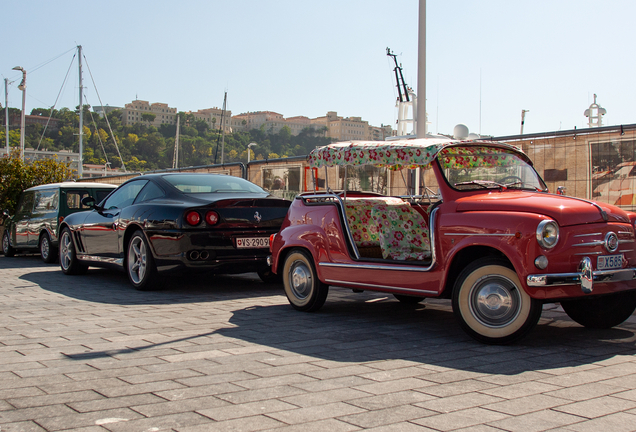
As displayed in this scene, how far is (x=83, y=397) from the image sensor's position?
3639mm

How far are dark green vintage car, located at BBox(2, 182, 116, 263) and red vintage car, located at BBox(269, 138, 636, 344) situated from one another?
23.3 ft

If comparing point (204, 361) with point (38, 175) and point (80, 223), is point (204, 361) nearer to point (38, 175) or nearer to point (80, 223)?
point (80, 223)

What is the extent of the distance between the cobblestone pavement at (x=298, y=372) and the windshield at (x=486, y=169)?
53.1 inches

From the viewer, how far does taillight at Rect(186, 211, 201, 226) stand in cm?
788

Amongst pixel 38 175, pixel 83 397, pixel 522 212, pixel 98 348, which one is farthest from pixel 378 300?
pixel 38 175

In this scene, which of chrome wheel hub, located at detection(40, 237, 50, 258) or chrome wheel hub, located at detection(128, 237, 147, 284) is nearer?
chrome wheel hub, located at detection(128, 237, 147, 284)

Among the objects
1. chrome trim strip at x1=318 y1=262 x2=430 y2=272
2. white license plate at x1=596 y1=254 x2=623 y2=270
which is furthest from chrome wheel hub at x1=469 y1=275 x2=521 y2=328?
white license plate at x1=596 y1=254 x2=623 y2=270

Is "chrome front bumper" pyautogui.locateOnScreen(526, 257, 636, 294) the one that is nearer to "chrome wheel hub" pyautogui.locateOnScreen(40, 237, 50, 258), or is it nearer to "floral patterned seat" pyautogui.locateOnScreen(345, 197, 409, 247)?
"floral patterned seat" pyautogui.locateOnScreen(345, 197, 409, 247)

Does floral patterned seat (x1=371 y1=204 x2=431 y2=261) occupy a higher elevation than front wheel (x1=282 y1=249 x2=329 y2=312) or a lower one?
higher

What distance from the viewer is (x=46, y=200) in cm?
1328

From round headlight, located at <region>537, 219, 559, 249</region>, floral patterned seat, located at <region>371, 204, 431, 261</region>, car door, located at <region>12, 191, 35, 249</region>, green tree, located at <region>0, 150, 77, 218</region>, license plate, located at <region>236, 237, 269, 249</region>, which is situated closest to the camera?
round headlight, located at <region>537, 219, 559, 249</region>

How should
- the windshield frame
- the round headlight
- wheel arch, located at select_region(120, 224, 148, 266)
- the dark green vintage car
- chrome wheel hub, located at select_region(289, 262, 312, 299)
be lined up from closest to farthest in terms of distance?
the round headlight, the windshield frame, chrome wheel hub, located at select_region(289, 262, 312, 299), wheel arch, located at select_region(120, 224, 148, 266), the dark green vintage car

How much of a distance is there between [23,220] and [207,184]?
717cm

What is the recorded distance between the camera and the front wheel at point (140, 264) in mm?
8203
